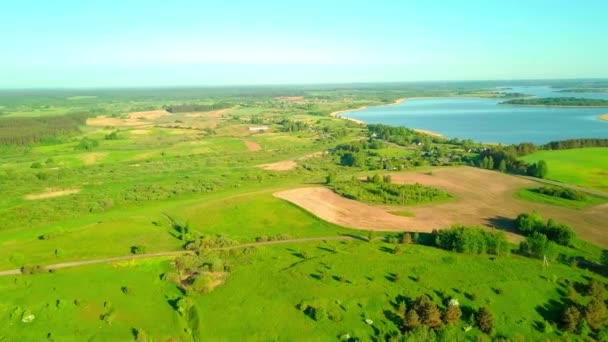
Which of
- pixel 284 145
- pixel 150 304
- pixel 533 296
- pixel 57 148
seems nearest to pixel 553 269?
pixel 533 296

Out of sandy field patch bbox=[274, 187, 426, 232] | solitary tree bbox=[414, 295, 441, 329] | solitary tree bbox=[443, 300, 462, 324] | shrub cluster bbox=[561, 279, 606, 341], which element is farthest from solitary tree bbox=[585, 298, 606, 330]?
sandy field patch bbox=[274, 187, 426, 232]

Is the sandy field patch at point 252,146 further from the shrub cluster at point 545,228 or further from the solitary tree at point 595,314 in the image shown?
the solitary tree at point 595,314

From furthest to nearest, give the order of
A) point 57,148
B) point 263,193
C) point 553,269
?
point 57,148 → point 263,193 → point 553,269

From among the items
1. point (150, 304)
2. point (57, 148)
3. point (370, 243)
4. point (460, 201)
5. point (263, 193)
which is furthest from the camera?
point (57, 148)

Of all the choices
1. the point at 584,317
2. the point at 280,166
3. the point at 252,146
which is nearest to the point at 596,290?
the point at 584,317

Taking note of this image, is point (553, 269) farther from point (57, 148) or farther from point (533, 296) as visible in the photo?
point (57, 148)

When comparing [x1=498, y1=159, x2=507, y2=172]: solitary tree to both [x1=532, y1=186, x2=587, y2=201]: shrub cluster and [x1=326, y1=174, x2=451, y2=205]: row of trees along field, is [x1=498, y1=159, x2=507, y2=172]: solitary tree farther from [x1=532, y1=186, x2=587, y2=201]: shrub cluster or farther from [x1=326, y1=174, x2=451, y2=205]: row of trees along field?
[x1=326, y1=174, x2=451, y2=205]: row of trees along field
